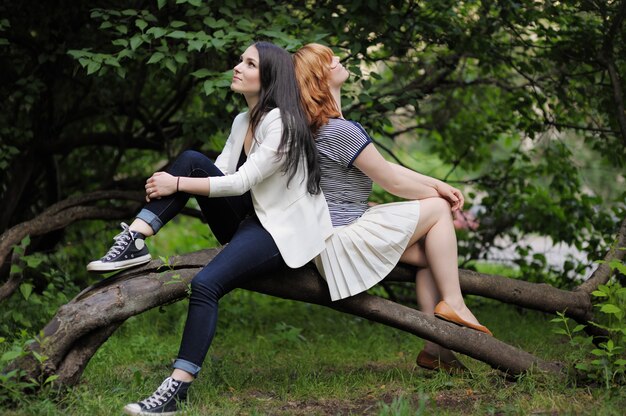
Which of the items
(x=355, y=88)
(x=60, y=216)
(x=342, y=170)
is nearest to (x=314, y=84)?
(x=342, y=170)

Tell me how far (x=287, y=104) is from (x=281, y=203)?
0.47 m

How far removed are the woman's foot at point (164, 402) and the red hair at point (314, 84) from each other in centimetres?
139

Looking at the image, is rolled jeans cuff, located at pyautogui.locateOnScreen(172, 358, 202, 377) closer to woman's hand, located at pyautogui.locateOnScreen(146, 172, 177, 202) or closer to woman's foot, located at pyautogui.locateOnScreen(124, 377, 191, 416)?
woman's foot, located at pyautogui.locateOnScreen(124, 377, 191, 416)

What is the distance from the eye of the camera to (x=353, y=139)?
3.96 metres

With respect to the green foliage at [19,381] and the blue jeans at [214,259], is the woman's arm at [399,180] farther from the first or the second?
the green foliage at [19,381]

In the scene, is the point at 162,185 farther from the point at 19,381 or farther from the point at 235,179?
the point at 19,381

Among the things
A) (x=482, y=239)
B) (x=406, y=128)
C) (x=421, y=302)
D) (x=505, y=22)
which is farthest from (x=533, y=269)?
(x=421, y=302)

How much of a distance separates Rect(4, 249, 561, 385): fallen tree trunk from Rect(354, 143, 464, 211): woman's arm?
560mm

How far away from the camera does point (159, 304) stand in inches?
153

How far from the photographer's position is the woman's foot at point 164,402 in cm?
347

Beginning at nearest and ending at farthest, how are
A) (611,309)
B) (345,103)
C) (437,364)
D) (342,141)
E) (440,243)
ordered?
(611,309), (342,141), (440,243), (437,364), (345,103)

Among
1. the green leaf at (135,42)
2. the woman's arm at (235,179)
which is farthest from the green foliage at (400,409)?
the green leaf at (135,42)

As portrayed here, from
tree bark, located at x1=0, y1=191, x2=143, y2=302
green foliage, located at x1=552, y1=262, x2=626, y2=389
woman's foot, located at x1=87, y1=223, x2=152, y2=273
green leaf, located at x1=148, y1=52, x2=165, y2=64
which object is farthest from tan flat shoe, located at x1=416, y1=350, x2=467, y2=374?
tree bark, located at x1=0, y1=191, x2=143, y2=302

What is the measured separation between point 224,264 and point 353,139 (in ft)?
2.92
